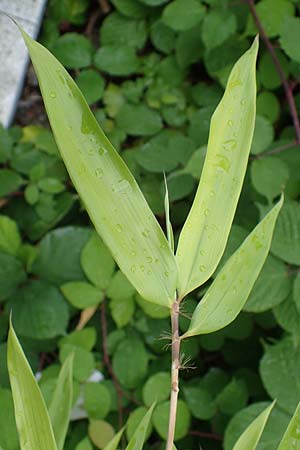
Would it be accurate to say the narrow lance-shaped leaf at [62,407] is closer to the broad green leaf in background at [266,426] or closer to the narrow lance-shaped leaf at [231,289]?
the narrow lance-shaped leaf at [231,289]

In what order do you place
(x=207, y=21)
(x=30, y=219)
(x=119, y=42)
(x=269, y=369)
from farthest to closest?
1. (x=119, y=42)
2. (x=30, y=219)
3. (x=207, y=21)
4. (x=269, y=369)

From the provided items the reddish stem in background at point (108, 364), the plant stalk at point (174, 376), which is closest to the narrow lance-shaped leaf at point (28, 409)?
the plant stalk at point (174, 376)

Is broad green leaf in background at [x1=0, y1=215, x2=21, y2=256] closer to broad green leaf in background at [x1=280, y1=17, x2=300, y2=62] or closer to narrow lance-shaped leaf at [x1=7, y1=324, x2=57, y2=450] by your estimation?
broad green leaf in background at [x1=280, y1=17, x2=300, y2=62]

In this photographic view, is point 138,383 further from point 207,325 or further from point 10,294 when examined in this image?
point 207,325

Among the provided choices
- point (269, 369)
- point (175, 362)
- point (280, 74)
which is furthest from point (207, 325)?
point (280, 74)

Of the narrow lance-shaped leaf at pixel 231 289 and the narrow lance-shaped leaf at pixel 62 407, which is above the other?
the narrow lance-shaped leaf at pixel 231 289

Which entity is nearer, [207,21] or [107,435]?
[107,435]

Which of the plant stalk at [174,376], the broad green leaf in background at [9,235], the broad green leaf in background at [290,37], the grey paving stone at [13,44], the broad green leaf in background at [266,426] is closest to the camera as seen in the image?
the plant stalk at [174,376]
